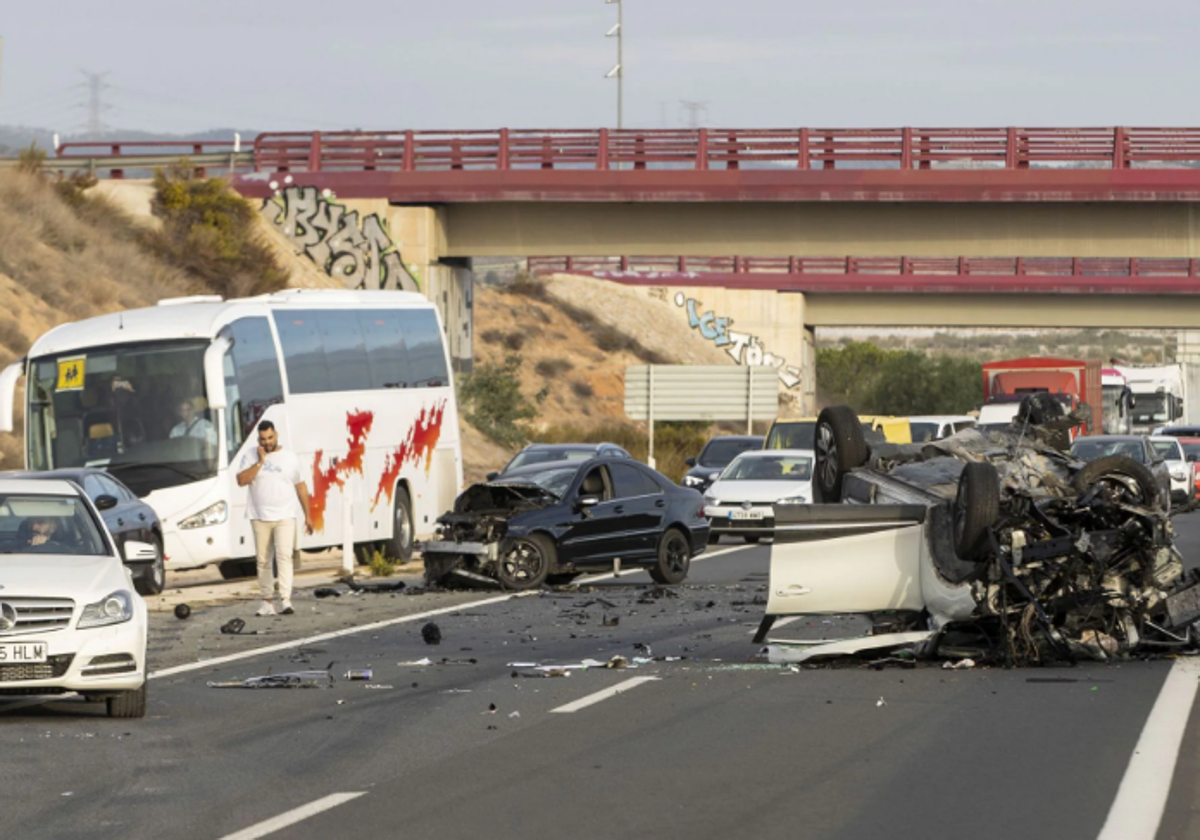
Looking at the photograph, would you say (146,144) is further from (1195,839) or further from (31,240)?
(1195,839)

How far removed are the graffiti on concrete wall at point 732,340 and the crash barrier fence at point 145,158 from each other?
23667mm

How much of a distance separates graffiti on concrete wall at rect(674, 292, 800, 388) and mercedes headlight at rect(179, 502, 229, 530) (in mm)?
46793

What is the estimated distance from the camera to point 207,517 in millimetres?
23922

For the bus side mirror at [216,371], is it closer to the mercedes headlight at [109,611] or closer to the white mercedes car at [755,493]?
the white mercedes car at [755,493]

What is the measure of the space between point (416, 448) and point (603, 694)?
16.9m

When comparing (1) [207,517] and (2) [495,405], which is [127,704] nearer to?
(1) [207,517]

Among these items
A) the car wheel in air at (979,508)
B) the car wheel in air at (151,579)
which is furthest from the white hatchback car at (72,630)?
the car wheel in air at (151,579)

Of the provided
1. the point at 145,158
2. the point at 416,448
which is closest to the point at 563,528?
the point at 416,448

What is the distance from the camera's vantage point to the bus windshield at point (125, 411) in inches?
952

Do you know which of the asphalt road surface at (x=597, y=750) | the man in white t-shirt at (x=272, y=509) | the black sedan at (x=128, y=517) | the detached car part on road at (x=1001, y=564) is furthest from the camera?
the black sedan at (x=128, y=517)

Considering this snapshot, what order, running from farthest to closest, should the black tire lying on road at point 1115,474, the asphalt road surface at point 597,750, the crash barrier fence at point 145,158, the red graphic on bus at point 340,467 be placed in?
the crash barrier fence at point 145,158
the red graphic on bus at point 340,467
the black tire lying on road at point 1115,474
the asphalt road surface at point 597,750

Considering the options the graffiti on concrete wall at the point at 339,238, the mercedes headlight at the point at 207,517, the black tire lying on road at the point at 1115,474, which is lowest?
the mercedes headlight at the point at 207,517

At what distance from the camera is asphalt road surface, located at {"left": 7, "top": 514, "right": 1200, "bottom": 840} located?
27.8 feet

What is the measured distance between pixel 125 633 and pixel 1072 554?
6085 millimetres
